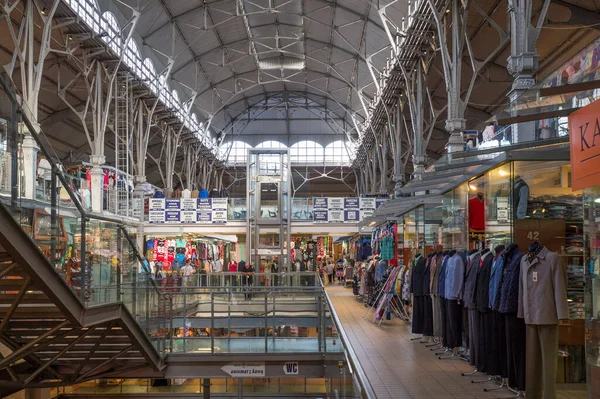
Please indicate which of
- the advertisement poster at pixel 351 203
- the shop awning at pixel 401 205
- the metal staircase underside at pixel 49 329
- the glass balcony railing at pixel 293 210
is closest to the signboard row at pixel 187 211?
the glass balcony railing at pixel 293 210

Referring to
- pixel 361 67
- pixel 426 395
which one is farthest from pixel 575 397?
pixel 361 67

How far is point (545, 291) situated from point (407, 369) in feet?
9.49

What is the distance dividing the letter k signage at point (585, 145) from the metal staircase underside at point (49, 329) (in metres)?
4.69

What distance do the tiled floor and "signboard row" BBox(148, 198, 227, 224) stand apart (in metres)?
15.2

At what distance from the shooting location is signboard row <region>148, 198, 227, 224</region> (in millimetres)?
26503

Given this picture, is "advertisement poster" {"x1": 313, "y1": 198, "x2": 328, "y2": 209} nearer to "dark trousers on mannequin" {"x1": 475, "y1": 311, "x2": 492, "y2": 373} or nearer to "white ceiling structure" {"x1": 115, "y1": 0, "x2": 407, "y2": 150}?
"white ceiling structure" {"x1": 115, "y1": 0, "x2": 407, "y2": 150}

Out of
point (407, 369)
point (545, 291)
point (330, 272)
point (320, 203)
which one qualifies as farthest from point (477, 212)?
point (330, 272)

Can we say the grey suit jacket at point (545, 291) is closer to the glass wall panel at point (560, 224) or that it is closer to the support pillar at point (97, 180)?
the glass wall panel at point (560, 224)

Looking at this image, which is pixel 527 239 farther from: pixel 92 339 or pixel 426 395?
pixel 92 339

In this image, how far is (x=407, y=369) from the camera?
8.36m

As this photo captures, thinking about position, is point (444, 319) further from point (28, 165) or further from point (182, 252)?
point (182, 252)

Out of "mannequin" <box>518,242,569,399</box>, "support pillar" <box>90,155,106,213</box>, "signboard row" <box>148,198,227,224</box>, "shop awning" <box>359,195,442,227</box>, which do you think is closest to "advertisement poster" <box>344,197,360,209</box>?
"signboard row" <box>148,198,227,224</box>

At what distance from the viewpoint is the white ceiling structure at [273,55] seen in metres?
Result: 27.4

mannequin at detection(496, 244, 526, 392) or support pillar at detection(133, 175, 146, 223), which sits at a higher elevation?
support pillar at detection(133, 175, 146, 223)
